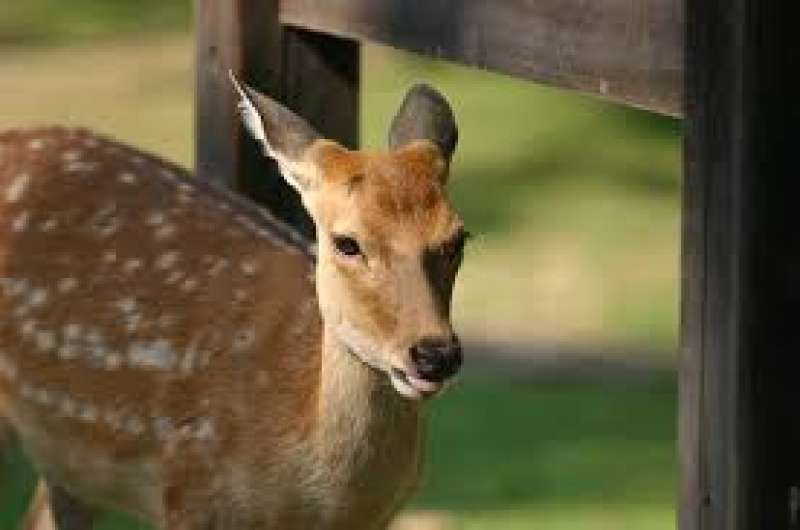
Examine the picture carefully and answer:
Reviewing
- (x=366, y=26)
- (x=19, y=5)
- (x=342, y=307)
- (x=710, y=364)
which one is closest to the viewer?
(x=710, y=364)

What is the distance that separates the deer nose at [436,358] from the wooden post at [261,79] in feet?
4.68

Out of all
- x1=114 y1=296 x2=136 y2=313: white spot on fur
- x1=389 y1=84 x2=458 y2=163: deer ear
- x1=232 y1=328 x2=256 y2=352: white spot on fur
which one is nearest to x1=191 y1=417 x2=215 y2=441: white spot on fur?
x1=232 y1=328 x2=256 y2=352: white spot on fur

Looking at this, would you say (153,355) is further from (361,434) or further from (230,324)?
(361,434)

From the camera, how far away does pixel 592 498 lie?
6527mm

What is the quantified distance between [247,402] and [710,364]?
106 centimetres

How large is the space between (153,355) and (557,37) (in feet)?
3.48

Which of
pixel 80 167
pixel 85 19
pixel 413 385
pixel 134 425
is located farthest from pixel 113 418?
pixel 85 19

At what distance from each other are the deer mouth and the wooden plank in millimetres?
571

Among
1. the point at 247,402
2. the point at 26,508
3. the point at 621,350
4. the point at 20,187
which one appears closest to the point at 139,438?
the point at 247,402

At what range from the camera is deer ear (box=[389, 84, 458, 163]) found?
171 inches

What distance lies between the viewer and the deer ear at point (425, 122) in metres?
4.33

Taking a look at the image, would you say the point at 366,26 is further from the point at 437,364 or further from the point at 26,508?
the point at 26,508

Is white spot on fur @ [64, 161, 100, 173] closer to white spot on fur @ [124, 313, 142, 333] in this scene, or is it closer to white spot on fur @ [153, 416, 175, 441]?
white spot on fur @ [124, 313, 142, 333]

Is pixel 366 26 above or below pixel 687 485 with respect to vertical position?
above
